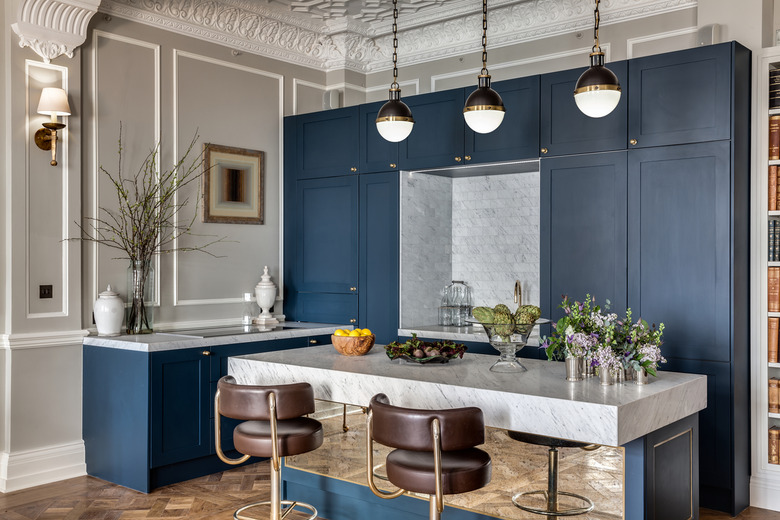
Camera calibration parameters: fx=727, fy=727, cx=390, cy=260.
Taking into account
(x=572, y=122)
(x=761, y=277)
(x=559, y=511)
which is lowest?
(x=559, y=511)

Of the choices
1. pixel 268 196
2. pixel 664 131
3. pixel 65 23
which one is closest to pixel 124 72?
pixel 65 23

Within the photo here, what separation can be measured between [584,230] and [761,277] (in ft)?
3.44

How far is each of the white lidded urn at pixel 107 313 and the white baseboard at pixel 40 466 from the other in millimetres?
770

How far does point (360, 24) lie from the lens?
20.5ft

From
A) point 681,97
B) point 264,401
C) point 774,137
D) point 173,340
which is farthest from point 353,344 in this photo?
point 774,137

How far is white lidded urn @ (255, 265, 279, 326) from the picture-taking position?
19.1ft

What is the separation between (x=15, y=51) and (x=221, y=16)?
1.68 m

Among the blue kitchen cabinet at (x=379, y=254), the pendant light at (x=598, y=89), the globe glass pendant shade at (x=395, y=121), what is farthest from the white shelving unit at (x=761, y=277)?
the blue kitchen cabinet at (x=379, y=254)

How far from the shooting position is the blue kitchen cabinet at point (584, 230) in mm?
4496

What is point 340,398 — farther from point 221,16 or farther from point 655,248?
point 221,16

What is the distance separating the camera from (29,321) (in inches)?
181

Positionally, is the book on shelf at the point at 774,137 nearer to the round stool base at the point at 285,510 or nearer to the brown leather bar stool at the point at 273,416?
the brown leather bar stool at the point at 273,416

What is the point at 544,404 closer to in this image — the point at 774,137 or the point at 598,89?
the point at 598,89

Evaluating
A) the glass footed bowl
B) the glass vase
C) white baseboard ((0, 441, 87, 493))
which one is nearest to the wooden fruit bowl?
the glass footed bowl
